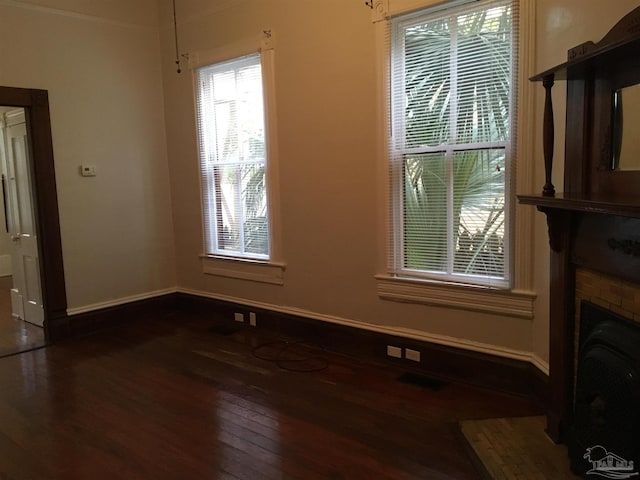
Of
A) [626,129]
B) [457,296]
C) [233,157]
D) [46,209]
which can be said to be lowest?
[457,296]

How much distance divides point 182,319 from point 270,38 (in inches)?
113

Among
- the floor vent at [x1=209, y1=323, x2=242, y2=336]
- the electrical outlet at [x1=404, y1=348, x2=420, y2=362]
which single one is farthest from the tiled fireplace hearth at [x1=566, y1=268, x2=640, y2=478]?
the floor vent at [x1=209, y1=323, x2=242, y2=336]

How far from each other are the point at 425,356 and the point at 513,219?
114 centimetres

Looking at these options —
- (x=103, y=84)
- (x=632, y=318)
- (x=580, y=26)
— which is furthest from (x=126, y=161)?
(x=632, y=318)

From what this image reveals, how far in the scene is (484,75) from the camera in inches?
119

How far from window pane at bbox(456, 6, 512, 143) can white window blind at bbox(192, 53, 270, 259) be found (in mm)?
1821

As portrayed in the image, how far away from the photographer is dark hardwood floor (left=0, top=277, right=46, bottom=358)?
430cm

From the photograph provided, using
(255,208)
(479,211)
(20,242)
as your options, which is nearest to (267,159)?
(255,208)

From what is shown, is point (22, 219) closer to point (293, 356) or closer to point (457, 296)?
point (293, 356)

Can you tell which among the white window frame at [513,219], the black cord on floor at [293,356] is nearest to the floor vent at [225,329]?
the black cord on floor at [293,356]

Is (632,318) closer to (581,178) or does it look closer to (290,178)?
(581,178)

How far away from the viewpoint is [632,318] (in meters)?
1.91

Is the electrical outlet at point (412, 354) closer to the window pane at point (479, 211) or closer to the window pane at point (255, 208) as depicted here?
the window pane at point (479, 211)

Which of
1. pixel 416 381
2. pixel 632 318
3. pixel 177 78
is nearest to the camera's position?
pixel 632 318
